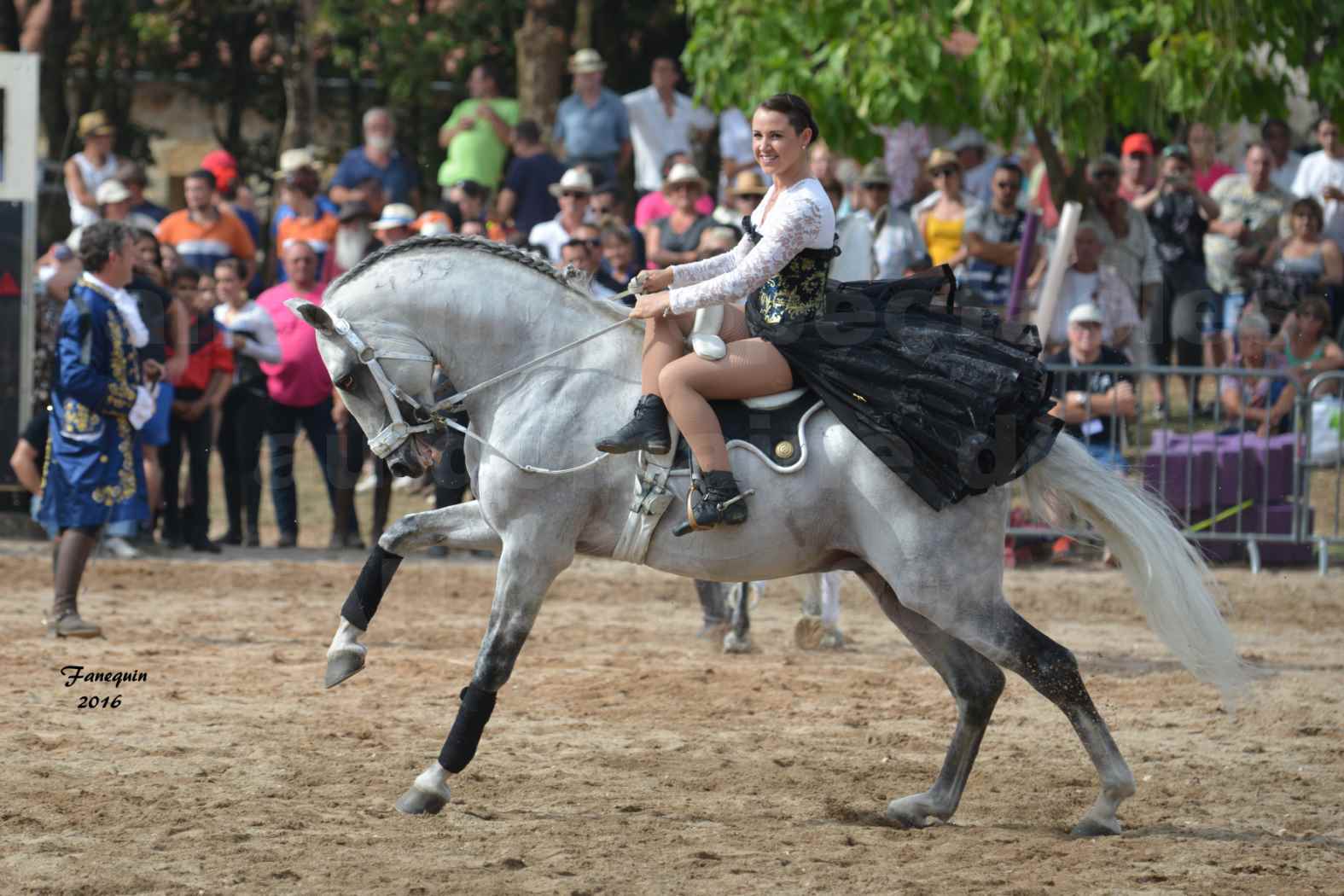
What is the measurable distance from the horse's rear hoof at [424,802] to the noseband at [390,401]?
1.20 metres

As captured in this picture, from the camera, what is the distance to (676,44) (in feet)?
70.5

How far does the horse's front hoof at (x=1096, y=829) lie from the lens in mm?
6449

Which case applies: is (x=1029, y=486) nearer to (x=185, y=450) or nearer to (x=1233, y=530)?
(x=1233, y=530)

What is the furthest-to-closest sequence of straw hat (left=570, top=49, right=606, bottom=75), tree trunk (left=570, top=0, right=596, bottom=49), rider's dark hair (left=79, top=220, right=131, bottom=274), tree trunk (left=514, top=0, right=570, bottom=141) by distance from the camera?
tree trunk (left=570, top=0, right=596, bottom=49) < tree trunk (left=514, top=0, right=570, bottom=141) < straw hat (left=570, top=49, right=606, bottom=75) < rider's dark hair (left=79, top=220, right=131, bottom=274)

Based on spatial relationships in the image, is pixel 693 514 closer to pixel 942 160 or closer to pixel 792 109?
pixel 792 109

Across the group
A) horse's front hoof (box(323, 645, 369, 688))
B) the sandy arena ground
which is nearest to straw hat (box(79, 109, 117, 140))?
the sandy arena ground

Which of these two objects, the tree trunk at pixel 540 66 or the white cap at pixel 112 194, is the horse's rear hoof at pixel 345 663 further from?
the tree trunk at pixel 540 66

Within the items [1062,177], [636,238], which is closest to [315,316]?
[636,238]

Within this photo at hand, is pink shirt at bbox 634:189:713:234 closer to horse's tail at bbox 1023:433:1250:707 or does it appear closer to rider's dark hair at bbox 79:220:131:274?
rider's dark hair at bbox 79:220:131:274

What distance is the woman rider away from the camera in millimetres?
6336

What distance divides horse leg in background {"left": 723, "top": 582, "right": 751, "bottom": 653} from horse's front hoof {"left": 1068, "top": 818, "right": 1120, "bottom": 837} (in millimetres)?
3591

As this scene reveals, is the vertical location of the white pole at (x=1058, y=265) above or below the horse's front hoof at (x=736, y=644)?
above

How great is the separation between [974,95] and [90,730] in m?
9.03

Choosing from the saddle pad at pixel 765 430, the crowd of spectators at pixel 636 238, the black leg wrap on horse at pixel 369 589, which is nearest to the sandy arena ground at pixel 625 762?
the black leg wrap on horse at pixel 369 589
